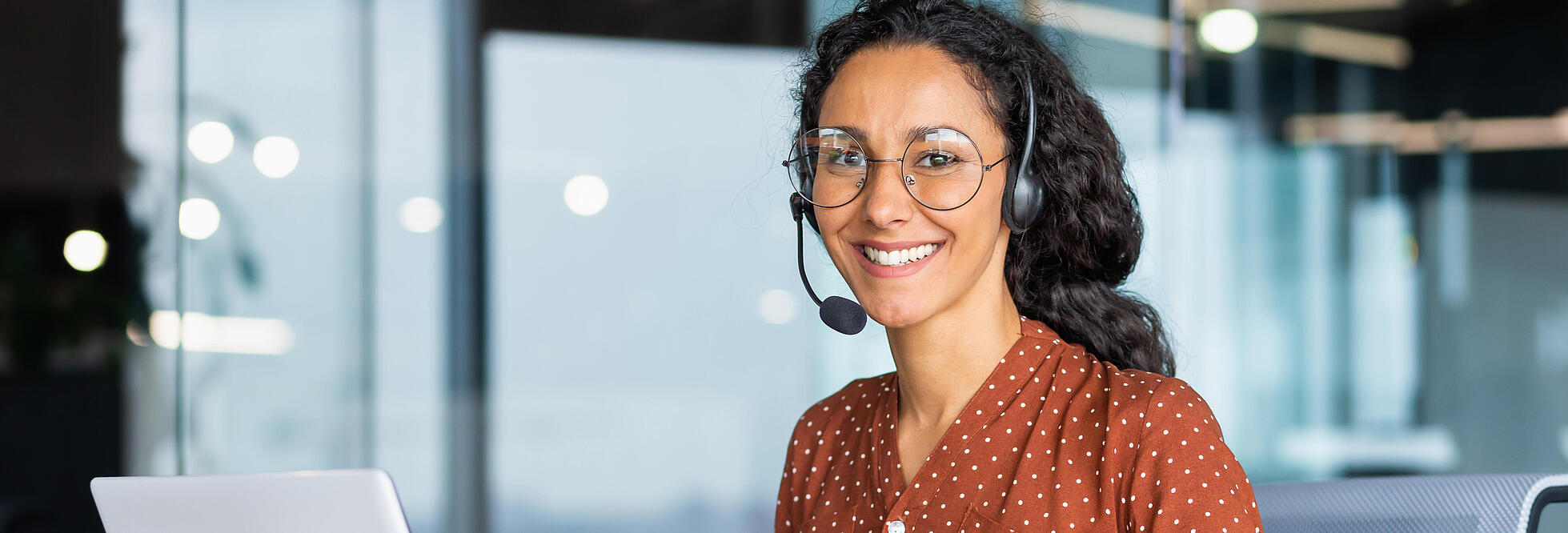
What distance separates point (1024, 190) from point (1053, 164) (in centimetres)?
8

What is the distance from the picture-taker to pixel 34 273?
3367mm

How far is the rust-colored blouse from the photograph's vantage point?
100 centimetres

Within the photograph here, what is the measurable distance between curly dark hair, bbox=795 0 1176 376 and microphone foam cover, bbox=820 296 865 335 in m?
0.21

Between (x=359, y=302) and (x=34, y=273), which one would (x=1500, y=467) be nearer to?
(x=359, y=302)

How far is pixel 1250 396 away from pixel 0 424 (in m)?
3.67

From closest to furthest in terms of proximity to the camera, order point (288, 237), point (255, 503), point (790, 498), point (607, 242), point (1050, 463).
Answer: point (255, 503) → point (1050, 463) → point (790, 498) → point (288, 237) → point (607, 242)

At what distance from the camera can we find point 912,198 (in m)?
1.14

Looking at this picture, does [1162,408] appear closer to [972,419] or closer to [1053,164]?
[972,419]

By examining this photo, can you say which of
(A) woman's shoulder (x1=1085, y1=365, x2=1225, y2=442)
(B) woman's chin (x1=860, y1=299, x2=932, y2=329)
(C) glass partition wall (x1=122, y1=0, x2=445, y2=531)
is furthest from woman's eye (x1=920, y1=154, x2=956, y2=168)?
(C) glass partition wall (x1=122, y1=0, x2=445, y2=531)

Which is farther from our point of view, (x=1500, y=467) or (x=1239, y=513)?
(x=1500, y=467)

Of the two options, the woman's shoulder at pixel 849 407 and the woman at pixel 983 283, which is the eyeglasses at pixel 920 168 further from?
the woman's shoulder at pixel 849 407

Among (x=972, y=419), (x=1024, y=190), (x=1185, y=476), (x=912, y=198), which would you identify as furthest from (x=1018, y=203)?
(x=1185, y=476)

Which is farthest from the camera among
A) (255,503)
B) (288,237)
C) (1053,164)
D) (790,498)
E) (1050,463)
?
(288,237)

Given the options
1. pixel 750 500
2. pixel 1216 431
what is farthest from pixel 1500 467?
pixel 1216 431
